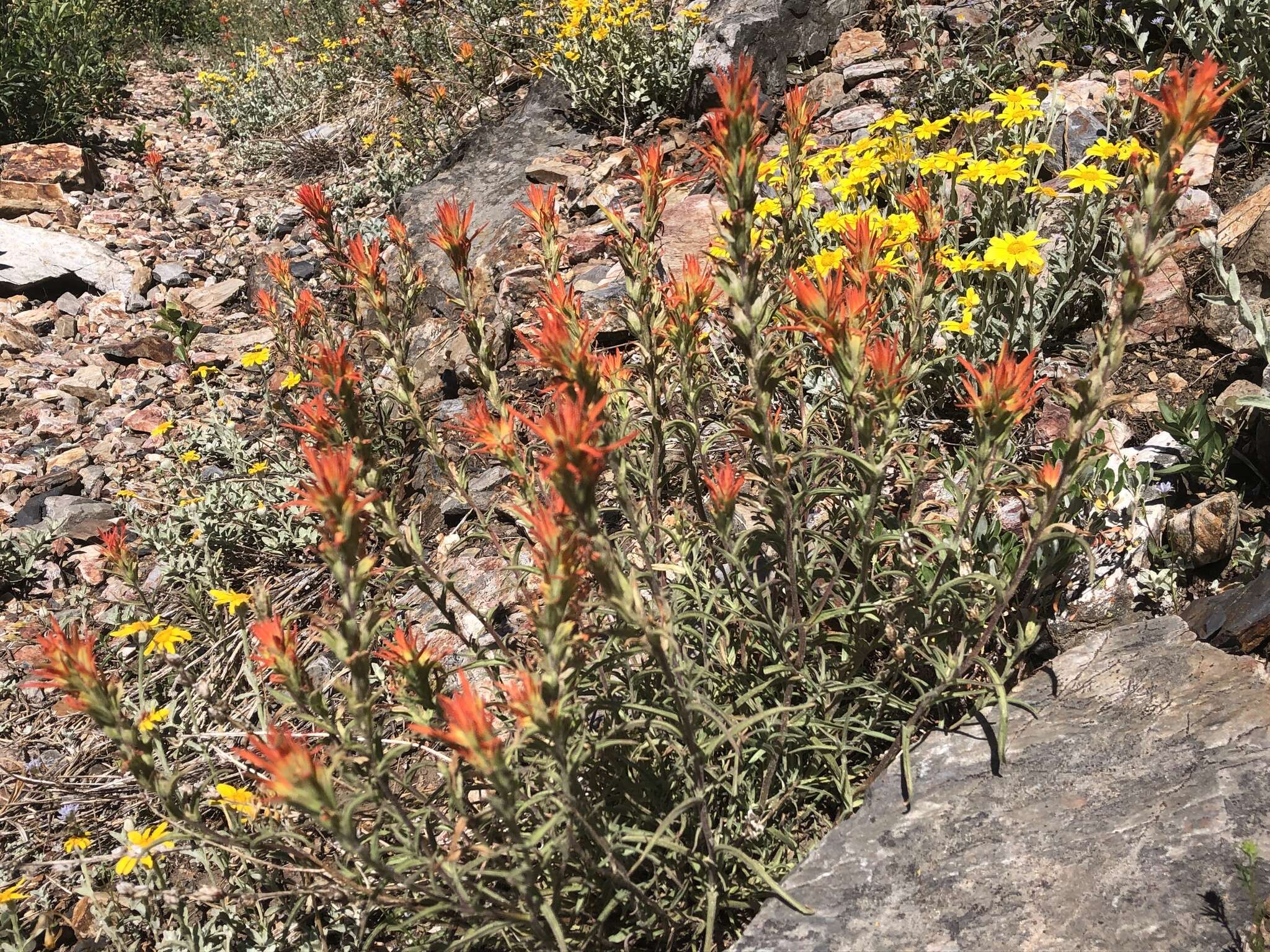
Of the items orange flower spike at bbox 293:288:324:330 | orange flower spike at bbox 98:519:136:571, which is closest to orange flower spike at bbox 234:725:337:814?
orange flower spike at bbox 98:519:136:571

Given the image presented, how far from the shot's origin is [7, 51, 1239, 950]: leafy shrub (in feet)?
4.83

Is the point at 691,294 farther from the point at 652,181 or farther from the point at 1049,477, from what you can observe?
the point at 1049,477

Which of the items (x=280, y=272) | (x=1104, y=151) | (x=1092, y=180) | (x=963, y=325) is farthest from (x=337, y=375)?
(x=1104, y=151)

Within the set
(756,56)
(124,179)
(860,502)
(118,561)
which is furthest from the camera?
(124,179)

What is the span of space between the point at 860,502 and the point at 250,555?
3.05 metres

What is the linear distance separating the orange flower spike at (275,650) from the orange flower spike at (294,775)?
0.21 metres

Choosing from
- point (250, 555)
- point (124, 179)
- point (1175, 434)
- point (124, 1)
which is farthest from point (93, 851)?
point (124, 1)

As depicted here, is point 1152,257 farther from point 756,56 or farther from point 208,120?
point 208,120

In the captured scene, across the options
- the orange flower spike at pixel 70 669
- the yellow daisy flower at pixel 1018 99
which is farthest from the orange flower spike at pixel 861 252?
the orange flower spike at pixel 70 669

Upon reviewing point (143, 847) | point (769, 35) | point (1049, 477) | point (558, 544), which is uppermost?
point (769, 35)

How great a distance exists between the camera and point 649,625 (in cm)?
143

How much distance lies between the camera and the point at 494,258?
5277mm

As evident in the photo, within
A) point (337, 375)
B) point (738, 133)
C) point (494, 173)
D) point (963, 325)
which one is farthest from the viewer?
point (494, 173)

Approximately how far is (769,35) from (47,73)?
695cm
